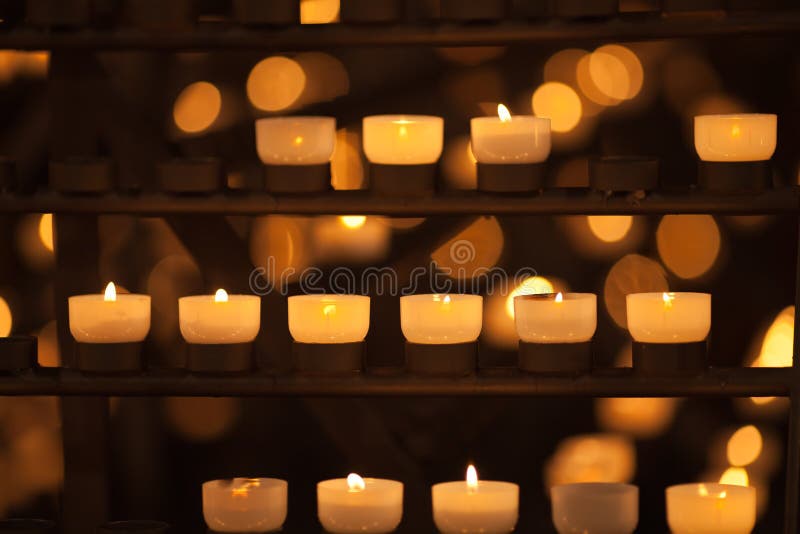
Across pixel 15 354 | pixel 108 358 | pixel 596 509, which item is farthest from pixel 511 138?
pixel 15 354

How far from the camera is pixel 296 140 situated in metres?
1.53

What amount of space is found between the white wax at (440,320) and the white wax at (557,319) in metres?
0.06

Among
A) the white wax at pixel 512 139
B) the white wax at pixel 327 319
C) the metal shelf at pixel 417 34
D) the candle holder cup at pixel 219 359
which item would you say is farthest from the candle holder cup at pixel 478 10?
the candle holder cup at pixel 219 359

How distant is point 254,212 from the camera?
1.55 metres

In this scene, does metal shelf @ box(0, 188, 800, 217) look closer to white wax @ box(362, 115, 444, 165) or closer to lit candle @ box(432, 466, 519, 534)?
white wax @ box(362, 115, 444, 165)

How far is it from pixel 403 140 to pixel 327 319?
0.22 m

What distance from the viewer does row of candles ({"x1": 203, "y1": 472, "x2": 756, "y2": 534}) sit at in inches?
59.4

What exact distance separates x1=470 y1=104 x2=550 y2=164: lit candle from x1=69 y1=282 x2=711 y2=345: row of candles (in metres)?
0.16

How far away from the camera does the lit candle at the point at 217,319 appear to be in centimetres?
155

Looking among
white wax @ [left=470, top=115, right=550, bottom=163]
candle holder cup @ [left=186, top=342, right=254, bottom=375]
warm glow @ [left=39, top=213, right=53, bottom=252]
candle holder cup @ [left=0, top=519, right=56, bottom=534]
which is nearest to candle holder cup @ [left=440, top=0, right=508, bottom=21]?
white wax @ [left=470, top=115, right=550, bottom=163]

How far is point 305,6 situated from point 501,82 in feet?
0.93

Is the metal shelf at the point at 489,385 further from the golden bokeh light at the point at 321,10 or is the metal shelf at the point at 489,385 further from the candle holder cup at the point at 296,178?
the golden bokeh light at the point at 321,10

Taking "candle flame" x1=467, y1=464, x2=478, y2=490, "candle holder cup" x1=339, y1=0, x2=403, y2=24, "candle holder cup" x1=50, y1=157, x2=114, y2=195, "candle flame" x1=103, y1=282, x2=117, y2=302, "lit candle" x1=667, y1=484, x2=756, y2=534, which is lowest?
"lit candle" x1=667, y1=484, x2=756, y2=534

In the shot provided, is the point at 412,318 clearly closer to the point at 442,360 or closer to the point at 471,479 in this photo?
the point at 442,360
